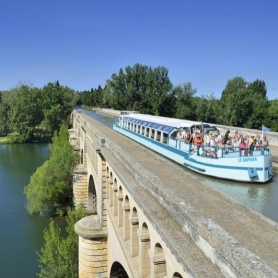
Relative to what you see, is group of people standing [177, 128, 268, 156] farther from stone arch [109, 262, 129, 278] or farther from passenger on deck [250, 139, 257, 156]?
stone arch [109, 262, 129, 278]

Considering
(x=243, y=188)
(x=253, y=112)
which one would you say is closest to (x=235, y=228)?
(x=243, y=188)

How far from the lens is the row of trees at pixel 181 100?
55781 millimetres

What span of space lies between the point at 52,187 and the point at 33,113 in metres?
57.6

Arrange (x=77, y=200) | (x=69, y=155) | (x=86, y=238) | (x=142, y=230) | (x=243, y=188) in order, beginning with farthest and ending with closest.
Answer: (x=69, y=155) < (x=77, y=200) < (x=86, y=238) < (x=243, y=188) < (x=142, y=230)

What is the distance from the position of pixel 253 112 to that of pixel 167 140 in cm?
4194

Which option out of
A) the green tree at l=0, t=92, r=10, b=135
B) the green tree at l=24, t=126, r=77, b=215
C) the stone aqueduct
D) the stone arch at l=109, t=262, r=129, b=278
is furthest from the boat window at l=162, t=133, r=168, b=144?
the green tree at l=0, t=92, r=10, b=135

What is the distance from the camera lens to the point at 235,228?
657cm

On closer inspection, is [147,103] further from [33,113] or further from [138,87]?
[33,113]

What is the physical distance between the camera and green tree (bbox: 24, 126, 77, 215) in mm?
30125

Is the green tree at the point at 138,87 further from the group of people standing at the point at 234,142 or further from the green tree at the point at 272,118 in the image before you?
the group of people standing at the point at 234,142

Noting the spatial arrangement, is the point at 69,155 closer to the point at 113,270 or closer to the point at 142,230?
the point at 113,270

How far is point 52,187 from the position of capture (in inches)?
1218

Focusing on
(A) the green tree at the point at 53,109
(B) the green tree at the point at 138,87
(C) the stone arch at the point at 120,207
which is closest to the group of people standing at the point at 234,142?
(C) the stone arch at the point at 120,207

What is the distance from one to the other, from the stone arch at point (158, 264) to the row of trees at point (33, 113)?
79029mm
